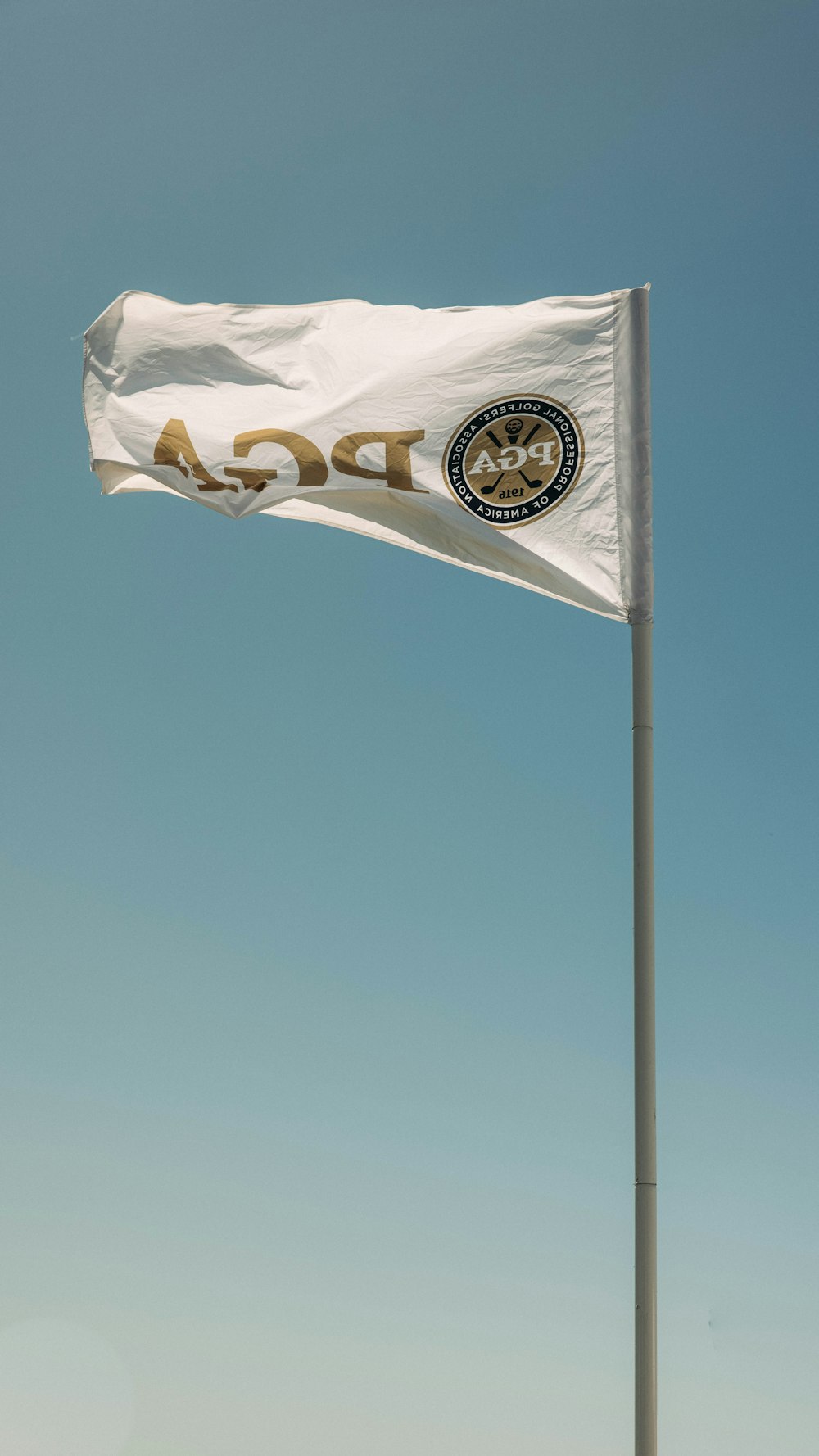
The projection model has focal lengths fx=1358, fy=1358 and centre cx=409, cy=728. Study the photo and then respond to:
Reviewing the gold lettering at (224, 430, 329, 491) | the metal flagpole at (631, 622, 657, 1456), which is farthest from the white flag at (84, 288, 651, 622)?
the metal flagpole at (631, 622, 657, 1456)

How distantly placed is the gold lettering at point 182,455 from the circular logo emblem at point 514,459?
8.74 feet

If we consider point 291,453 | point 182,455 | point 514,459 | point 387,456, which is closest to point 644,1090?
point 514,459

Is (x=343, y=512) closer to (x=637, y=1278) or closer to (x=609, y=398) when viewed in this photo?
(x=609, y=398)

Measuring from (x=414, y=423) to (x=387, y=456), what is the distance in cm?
47

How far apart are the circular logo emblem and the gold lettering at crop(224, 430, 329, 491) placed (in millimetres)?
1499

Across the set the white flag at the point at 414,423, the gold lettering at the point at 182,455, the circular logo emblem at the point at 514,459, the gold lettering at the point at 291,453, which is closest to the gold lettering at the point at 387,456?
the white flag at the point at 414,423

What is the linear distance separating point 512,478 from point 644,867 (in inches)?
174

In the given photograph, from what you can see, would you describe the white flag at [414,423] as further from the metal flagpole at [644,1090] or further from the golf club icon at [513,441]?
the metal flagpole at [644,1090]

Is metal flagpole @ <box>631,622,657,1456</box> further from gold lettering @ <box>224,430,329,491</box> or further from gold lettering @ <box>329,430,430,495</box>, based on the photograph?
gold lettering @ <box>224,430,329,491</box>

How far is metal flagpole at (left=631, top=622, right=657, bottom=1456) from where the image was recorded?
9953 mm

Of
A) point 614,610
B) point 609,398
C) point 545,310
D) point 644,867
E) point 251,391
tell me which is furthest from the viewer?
point 251,391

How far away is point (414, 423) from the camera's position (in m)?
14.3

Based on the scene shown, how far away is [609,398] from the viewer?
13.3 metres

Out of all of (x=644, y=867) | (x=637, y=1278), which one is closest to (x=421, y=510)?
(x=644, y=867)
